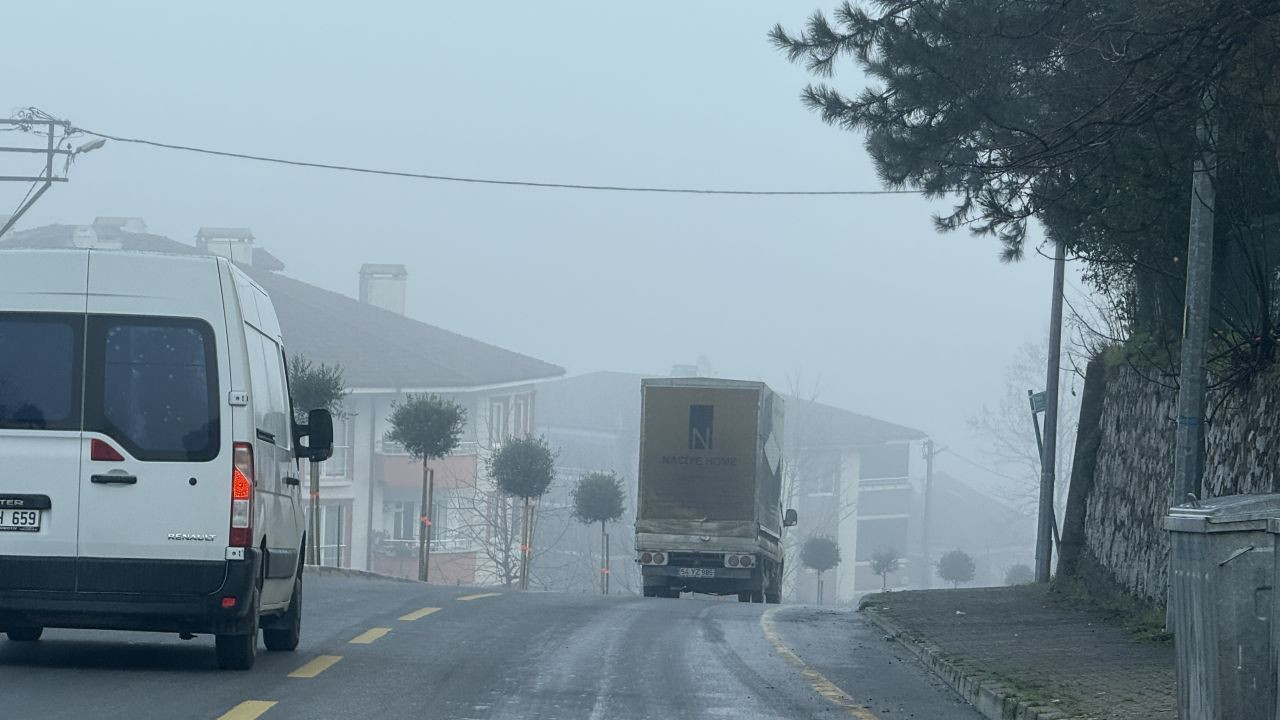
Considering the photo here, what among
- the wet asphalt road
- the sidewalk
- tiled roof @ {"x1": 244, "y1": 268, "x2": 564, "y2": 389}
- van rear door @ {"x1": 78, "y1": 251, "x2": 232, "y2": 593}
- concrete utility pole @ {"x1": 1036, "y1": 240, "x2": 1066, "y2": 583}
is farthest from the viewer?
tiled roof @ {"x1": 244, "y1": 268, "x2": 564, "y2": 389}

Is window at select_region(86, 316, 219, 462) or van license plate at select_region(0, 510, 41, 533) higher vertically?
window at select_region(86, 316, 219, 462)

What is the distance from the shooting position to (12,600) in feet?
29.1

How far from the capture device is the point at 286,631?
1120 cm

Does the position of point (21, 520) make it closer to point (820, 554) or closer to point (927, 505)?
point (820, 554)

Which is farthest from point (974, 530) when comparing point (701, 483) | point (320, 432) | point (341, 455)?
point (320, 432)

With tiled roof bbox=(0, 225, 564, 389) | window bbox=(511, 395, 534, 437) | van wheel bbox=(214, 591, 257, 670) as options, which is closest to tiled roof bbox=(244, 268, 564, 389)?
tiled roof bbox=(0, 225, 564, 389)

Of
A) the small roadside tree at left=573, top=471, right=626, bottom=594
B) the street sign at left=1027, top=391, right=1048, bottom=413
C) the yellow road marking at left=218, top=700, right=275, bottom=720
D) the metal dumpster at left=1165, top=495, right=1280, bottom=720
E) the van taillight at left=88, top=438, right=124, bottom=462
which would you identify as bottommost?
the small roadside tree at left=573, top=471, right=626, bottom=594

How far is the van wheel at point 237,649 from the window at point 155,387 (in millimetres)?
1121

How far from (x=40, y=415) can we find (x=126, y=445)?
19.3 inches

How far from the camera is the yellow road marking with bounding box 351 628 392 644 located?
479 inches

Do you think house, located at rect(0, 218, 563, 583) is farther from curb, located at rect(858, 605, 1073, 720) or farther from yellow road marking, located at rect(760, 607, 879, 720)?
curb, located at rect(858, 605, 1073, 720)

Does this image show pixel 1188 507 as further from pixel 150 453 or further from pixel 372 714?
pixel 150 453

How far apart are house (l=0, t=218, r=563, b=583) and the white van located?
40.1m

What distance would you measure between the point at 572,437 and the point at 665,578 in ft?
230
